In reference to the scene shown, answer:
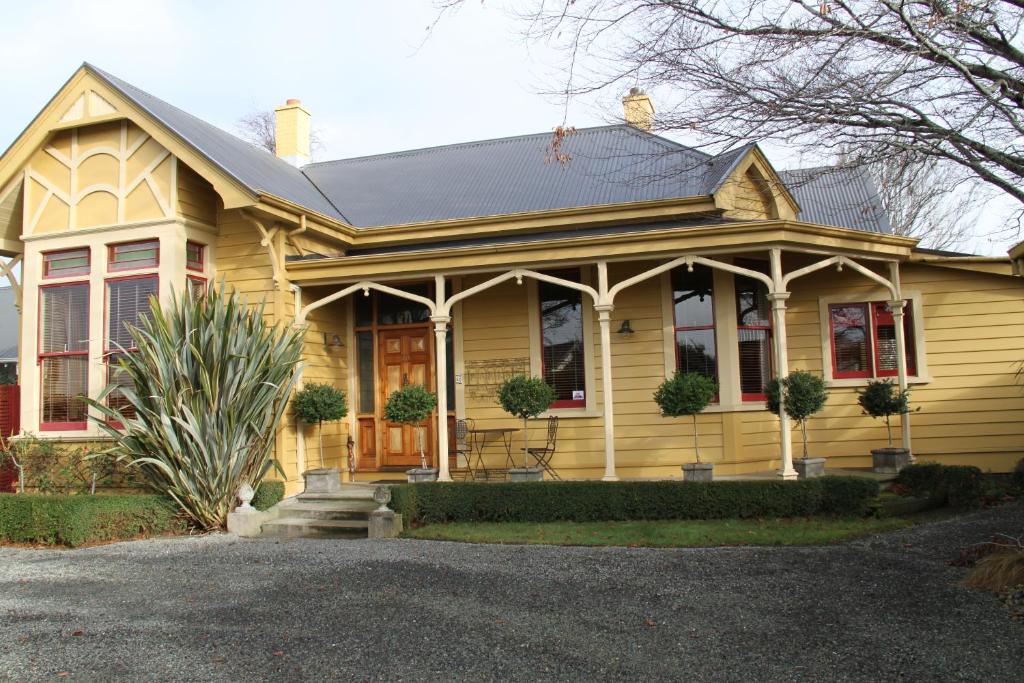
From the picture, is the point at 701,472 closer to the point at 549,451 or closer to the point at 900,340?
the point at 549,451

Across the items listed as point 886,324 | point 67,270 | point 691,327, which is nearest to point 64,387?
point 67,270

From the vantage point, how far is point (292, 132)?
16.0 m

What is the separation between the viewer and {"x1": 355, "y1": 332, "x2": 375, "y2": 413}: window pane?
1238 centimetres

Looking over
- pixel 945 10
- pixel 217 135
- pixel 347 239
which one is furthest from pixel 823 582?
pixel 217 135

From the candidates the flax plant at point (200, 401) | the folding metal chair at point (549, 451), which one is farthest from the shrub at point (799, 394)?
the flax plant at point (200, 401)

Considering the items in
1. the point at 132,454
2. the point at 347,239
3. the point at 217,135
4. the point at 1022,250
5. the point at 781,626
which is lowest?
the point at 781,626

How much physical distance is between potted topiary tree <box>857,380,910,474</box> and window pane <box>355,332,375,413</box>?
7.13 m

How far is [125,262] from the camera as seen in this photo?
11008mm

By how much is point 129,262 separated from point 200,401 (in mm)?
2889

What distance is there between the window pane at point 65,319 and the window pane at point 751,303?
914 centimetres

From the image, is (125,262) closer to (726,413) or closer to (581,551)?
(581,551)

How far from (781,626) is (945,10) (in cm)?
470

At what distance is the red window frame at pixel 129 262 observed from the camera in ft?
35.5

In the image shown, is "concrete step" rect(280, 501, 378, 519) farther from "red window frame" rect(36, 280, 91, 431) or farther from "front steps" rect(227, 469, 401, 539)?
"red window frame" rect(36, 280, 91, 431)
